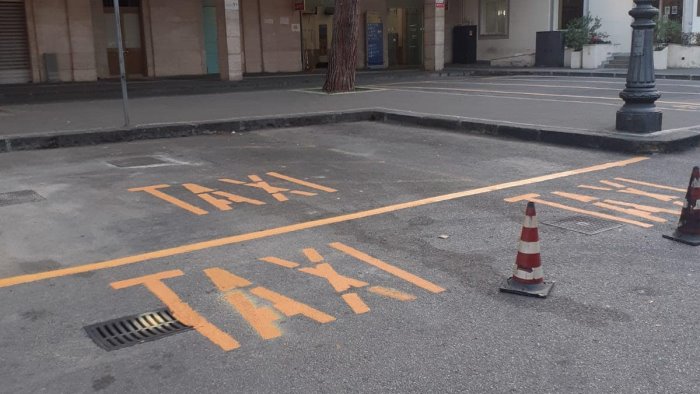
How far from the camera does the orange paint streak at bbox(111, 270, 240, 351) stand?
405cm

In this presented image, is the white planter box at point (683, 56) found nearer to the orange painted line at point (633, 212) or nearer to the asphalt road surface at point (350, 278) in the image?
the asphalt road surface at point (350, 278)

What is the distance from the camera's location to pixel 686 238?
5.67m

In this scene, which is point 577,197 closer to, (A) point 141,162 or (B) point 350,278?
(B) point 350,278

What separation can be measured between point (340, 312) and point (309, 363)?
0.70 meters

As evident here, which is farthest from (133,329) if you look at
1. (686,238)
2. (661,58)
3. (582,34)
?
(582,34)

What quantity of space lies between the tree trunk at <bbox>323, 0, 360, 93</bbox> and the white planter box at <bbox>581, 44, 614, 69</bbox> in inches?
501

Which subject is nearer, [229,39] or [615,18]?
[229,39]

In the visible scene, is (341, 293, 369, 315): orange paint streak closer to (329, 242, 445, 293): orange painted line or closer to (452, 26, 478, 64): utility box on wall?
(329, 242, 445, 293): orange painted line

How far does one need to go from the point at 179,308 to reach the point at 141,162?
5.81 metres

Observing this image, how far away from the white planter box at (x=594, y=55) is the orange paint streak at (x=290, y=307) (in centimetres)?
2575

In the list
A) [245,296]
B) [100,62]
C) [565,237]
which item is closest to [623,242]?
[565,237]

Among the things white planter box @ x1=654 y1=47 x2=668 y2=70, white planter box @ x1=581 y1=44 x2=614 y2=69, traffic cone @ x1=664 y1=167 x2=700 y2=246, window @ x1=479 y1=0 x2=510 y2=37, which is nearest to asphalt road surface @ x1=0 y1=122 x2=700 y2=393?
traffic cone @ x1=664 y1=167 x2=700 y2=246

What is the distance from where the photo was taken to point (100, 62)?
24.6 m

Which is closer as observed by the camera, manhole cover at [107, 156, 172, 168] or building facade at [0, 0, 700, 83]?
manhole cover at [107, 156, 172, 168]
